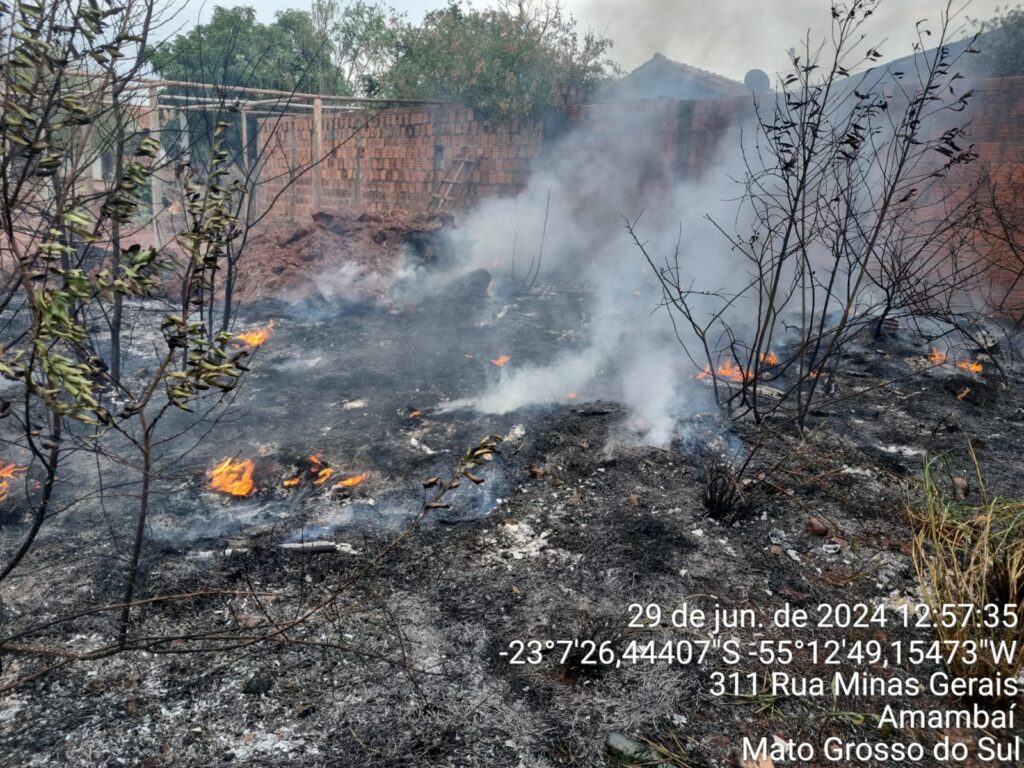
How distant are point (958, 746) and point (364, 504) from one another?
11.4 feet

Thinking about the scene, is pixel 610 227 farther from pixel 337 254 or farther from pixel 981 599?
pixel 981 599

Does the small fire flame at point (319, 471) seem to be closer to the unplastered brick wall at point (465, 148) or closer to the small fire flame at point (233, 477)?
the small fire flame at point (233, 477)

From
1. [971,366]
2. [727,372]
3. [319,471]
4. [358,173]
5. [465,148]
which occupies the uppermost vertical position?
[465,148]

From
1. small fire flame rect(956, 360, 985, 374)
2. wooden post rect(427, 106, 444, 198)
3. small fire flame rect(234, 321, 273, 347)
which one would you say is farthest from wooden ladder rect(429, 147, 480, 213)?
small fire flame rect(956, 360, 985, 374)

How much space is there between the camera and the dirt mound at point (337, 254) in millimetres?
10969

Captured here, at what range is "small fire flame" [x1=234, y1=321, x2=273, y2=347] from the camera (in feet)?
28.2

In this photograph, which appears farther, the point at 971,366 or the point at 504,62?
the point at 504,62

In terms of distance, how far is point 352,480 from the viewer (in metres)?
4.89

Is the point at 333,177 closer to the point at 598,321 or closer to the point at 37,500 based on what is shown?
the point at 598,321

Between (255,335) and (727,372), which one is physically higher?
(727,372)

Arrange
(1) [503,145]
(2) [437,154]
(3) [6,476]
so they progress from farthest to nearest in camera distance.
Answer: (2) [437,154] < (1) [503,145] < (3) [6,476]

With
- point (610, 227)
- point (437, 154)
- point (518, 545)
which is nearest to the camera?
point (518, 545)

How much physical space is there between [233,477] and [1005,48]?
1707 cm

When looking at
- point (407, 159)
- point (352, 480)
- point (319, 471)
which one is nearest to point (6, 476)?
point (319, 471)
